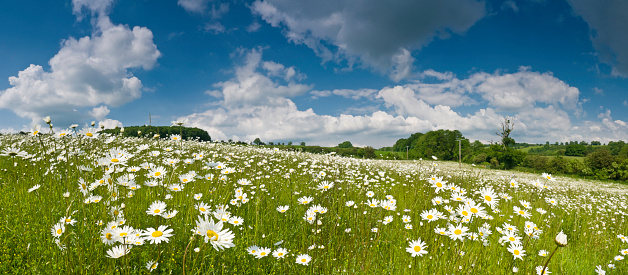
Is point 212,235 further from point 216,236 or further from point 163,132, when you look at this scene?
point 163,132

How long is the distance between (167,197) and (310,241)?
77.9 inches

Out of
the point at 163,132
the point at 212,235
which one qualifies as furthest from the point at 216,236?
the point at 163,132

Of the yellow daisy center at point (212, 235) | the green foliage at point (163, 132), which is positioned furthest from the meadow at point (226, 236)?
the green foliage at point (163, 132)

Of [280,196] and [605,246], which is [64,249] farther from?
[605,246]

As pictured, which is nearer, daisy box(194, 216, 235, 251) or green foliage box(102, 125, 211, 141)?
daisy box(194, 216, 235, 251)

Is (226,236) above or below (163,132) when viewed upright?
below

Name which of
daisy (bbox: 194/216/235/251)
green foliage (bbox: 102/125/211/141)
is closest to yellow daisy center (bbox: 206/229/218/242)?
daisy (bbox: 194/216/235/251)

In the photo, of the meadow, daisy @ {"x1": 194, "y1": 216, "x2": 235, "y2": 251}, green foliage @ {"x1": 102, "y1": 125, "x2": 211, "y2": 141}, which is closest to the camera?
daisy @ {"x1": 194, "y1": 216, "x2": 235, "y2": 251}

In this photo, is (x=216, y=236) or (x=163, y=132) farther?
(x=163, y=132)

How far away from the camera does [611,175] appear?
1544 inches

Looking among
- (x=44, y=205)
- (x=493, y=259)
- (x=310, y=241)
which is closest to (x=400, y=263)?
(x=310, y=241)

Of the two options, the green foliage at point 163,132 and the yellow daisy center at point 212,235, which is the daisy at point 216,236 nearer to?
the yellow daisy center at point 212,235

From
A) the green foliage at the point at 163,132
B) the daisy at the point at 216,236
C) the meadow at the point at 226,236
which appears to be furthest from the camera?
the green foliage at the point at 163,132

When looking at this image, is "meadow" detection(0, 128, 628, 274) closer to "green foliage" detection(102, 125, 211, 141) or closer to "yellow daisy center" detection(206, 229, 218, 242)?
"yellow daisy center" detection(206, 229, 218, 242)
